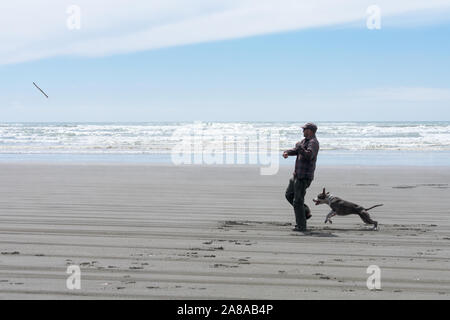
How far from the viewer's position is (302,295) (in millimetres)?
6117

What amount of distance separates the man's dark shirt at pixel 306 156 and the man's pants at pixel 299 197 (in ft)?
0.37

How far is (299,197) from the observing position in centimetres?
945

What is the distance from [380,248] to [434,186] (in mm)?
8996

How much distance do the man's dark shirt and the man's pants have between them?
0.11 m

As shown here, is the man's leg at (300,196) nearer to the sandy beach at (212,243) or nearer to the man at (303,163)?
the man at (303,163)

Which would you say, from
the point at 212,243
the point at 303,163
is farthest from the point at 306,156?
the point at 212,243

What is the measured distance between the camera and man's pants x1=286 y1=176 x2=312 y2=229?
30.9 ft

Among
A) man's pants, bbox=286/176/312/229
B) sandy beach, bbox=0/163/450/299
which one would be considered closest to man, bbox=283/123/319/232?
man's pants, bbox=286/176/312/229

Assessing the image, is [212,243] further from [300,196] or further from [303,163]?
[303,163]

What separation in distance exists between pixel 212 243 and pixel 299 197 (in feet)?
4.91

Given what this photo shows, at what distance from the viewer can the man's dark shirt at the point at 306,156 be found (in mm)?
9141
